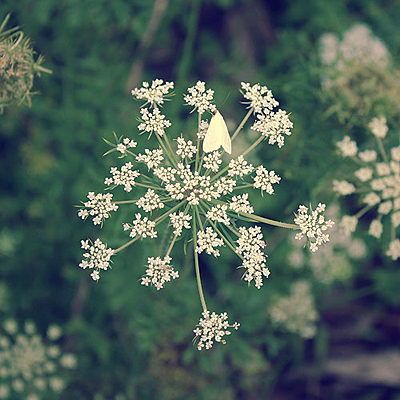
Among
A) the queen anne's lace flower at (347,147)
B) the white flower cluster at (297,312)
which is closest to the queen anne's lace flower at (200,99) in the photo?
the queen anne's lace flower at (347,147)

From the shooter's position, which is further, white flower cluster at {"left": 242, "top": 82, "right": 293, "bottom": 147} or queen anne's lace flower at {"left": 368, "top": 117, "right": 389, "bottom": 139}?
queen anne's lace flower at {"left": 368, "top": 117, "right": 389, "bottom": 139}

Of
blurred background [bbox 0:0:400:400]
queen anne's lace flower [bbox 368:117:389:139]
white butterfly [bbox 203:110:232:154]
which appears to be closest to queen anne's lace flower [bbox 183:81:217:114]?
white butterfly [bbox 203:110:232:154]

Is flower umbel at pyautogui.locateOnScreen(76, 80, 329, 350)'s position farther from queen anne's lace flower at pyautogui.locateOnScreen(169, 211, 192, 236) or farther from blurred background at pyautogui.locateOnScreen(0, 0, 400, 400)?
blurred background at pyautogui.locateOnScreen(0, 0, 400, 400)

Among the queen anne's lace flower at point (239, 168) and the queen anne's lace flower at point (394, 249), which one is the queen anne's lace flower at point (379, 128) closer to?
the queen anne's lace flower at point (394, 249)

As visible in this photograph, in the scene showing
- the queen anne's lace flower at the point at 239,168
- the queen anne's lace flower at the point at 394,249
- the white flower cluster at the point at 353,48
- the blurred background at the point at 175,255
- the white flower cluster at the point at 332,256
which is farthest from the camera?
the white flower cluster at the point at 332,256

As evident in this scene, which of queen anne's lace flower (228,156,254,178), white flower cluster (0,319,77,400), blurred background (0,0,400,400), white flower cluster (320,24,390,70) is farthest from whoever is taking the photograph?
→ blurred background (0,0,400,400)

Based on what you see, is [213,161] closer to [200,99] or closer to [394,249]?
[200,99]
